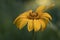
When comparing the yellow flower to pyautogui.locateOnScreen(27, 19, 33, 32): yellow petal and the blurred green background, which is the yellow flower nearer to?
pyautogui.locateOnScreen(27, 19, 33, 32): yellow petal

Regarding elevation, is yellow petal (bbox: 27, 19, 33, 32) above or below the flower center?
below

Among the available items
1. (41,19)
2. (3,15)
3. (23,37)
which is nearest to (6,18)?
(3,15)

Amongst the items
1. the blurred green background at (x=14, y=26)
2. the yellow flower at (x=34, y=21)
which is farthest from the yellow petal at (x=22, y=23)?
the blurred green background at (x=14, y=26)

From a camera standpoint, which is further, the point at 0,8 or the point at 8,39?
the point at 0,8

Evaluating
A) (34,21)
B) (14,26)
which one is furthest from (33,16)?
(14,26)

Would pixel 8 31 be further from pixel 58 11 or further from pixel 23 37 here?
pixel 58 11

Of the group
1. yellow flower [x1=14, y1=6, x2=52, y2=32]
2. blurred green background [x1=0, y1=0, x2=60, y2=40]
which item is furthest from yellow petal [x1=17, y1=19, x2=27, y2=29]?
blurred green background [x1=0, y1=0, x2=60, y2=40]

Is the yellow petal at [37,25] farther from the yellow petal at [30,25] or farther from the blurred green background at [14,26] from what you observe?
the blurred green background at [14,26]

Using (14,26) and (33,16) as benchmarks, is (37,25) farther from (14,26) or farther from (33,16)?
(14,26)
